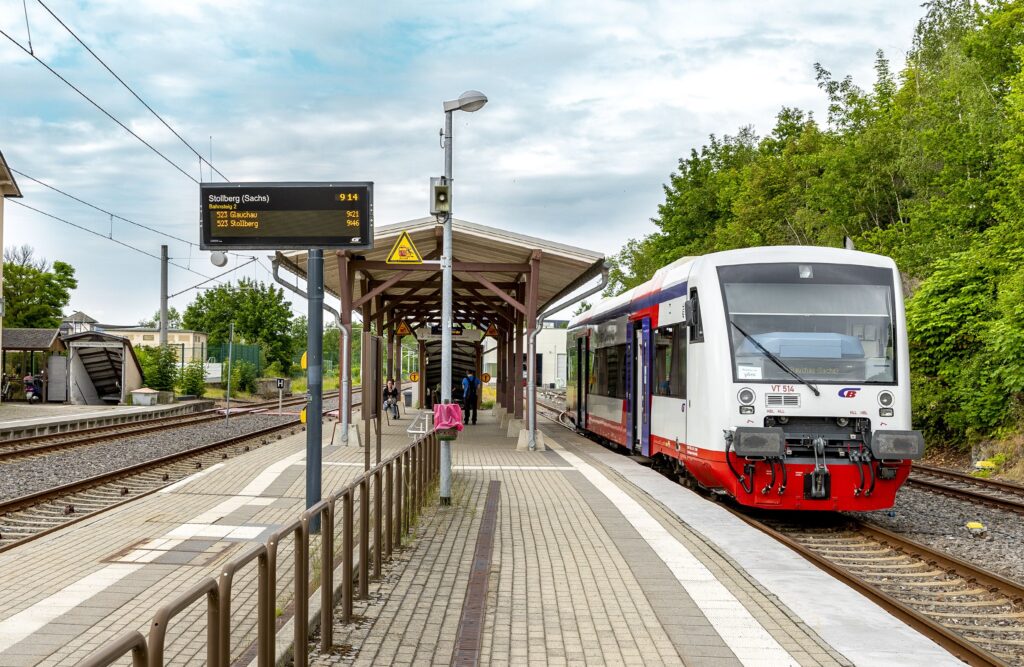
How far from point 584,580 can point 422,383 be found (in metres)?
28.6

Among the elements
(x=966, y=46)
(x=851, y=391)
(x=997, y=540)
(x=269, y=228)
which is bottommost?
(x=997, y=540)

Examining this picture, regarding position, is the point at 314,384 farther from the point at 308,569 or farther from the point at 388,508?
the point at 308,569

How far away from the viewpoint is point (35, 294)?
2462 inches

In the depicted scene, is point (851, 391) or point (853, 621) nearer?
point (853, 621)

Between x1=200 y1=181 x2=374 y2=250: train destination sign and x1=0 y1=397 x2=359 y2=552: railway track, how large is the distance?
345 cm

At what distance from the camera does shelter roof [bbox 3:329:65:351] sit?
40375mm

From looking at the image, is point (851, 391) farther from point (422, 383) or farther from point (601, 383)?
point (422, 383)

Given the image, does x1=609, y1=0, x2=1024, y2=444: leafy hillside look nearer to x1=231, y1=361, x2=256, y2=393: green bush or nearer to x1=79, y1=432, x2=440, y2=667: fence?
x1=79, y1=432, x2=440, y2=667: fence

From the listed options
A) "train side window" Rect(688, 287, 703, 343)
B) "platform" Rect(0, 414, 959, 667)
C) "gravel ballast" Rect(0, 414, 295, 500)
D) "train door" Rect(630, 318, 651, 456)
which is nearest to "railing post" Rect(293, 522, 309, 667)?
"platform" Rect(0, 414, 959, 667)

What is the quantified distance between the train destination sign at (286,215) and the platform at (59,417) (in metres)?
16.4

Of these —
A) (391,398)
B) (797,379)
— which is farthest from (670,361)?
(391,398)

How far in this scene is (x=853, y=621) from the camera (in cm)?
648

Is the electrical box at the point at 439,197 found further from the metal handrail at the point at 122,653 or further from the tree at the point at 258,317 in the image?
the tree at the point at 258,317

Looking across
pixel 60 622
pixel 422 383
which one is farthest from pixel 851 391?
pixel 422 383
